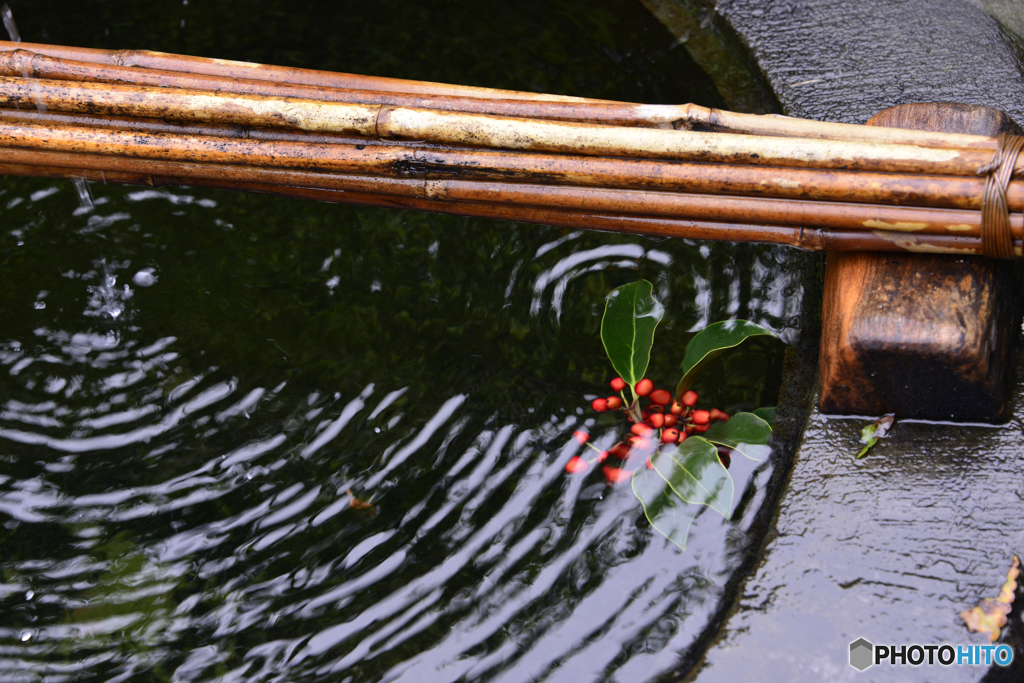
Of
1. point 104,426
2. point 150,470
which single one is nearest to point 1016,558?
point 150,470

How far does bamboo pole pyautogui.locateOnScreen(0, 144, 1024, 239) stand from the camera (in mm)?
1346

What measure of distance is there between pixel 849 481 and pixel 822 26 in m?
1.45

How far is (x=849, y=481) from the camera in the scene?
4.67ft

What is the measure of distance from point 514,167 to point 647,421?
2.18 feet

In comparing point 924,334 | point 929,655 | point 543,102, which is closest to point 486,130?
point 543,102

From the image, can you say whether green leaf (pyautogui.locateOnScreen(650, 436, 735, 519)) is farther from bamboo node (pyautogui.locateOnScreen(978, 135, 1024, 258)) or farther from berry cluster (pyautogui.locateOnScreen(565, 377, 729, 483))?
bamboo node (pyautogui.locateOnScreen(978, 135, 1024, 258))

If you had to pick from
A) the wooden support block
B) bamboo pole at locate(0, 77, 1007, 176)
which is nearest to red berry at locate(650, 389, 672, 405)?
the wooden support block

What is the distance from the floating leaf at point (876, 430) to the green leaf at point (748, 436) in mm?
185

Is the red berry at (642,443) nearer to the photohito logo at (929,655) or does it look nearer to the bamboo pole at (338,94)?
the photohito logo at (929,655)

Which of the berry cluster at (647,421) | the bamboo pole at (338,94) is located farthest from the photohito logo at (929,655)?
the bamboo pole at (338,94)

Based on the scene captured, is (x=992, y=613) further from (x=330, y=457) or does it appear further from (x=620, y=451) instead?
(x=330, y=457)

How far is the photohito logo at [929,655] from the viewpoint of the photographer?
1185mm

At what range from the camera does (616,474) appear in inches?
64.8

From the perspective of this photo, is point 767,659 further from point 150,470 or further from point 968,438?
point 150,470
